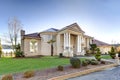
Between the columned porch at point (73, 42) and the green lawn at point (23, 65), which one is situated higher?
the columned porch at point (73, 42)

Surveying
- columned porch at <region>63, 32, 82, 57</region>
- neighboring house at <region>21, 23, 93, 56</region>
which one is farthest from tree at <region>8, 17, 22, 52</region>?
columned porch at <region>63, 32, 82, 57</region>

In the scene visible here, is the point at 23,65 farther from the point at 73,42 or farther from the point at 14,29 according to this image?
the point at 14,29

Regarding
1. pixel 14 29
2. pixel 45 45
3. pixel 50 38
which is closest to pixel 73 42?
pixel 50 38

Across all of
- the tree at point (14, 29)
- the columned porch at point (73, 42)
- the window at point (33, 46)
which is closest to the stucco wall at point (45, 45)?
the window at point (33, 46)

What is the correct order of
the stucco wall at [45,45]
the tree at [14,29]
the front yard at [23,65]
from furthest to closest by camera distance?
the tree at [14,29]
the stucco wall at [45,45]
the front yard at [23,65]

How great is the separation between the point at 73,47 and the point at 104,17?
1406cm

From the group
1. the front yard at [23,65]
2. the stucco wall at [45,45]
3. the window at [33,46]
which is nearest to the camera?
the front yard at [23,65]

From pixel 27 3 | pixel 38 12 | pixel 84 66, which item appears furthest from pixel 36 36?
pixel 84 66

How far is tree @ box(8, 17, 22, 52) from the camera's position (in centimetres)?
4147

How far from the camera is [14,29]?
42.5 metres

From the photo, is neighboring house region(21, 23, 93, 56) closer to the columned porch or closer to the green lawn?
the columned porch

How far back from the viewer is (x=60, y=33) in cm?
3666

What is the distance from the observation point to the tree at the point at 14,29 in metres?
41.5

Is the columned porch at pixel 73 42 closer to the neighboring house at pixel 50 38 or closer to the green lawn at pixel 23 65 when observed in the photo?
the neighboring house at pixel 50 38
